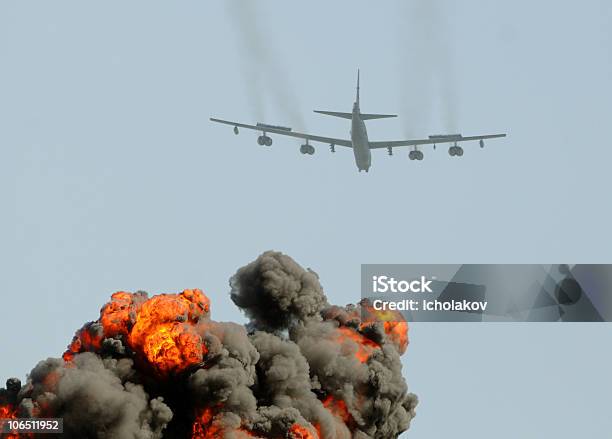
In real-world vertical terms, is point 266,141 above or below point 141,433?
above

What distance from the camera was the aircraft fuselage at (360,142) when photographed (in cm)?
15911

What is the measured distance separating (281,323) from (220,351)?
14589mm

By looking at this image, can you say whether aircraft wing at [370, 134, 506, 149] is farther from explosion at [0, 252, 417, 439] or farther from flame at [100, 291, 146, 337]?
flame at [100, 291, 146, 337]

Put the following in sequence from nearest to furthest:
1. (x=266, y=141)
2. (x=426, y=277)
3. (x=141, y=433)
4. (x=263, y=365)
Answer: (x=141, y=433), (x=263, y=365), (x=426, y=277), (x=266, y=141)

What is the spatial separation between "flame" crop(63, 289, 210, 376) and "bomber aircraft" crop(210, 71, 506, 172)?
35352mm

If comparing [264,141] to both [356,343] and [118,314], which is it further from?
[118,314]

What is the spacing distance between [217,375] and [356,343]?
64.5 ft

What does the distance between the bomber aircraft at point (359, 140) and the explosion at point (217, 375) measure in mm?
25401

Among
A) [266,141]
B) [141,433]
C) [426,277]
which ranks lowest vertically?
[141,433]

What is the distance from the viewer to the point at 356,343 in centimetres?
13888

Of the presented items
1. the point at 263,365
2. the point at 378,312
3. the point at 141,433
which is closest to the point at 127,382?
the point at 141,433

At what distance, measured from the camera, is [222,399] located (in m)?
123

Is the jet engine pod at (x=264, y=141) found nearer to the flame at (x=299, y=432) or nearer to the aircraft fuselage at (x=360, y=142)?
the aircraft fuselage at (x=360, y=142)

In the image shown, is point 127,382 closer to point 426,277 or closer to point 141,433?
point 141,433
